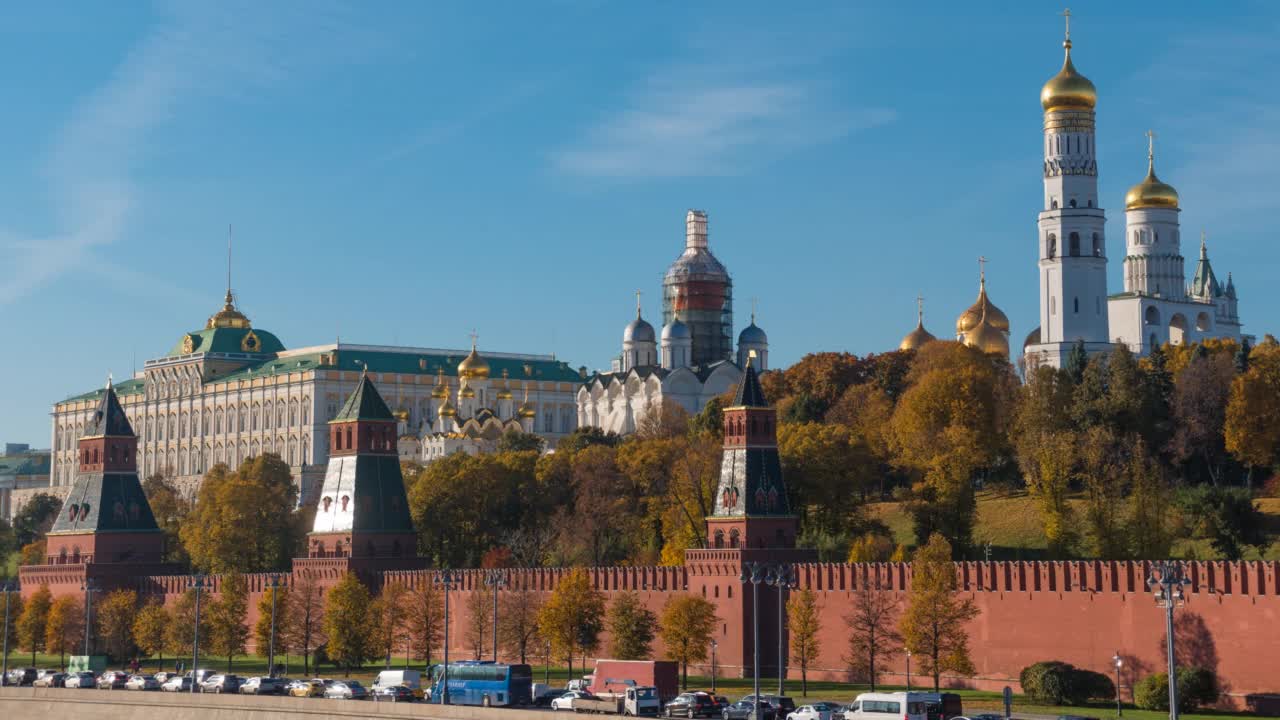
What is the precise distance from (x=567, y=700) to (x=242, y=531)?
177 ft

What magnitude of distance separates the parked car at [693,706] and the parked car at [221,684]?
18635mm

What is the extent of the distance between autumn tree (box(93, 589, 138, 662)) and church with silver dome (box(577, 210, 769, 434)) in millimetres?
54757

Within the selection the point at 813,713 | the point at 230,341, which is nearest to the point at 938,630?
the point at 813,713

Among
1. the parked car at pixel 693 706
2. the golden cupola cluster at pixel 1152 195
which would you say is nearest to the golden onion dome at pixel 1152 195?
the golden cupola cluster at pixel 1152 195

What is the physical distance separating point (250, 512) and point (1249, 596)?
64437 millimetres

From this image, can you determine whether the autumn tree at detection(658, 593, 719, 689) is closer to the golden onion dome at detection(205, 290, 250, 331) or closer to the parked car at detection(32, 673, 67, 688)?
the parked car at detection(32, 673, 67, 688)

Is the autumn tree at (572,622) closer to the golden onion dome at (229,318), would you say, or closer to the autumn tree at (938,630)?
the autumn tree at (938,630)

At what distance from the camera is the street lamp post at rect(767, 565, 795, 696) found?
230ft

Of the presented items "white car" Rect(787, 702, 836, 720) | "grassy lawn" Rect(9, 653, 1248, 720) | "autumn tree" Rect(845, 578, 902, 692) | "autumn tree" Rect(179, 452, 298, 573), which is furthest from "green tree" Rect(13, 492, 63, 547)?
"white car" Rect(787, 702, 836, 720)

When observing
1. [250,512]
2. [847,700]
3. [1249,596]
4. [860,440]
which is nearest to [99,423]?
[250,512]

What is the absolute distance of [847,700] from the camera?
71500 millimetres

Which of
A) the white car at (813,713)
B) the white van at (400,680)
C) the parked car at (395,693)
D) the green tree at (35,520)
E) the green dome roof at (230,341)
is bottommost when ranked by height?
the white car at (813,713)

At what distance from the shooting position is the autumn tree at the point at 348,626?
93000mm

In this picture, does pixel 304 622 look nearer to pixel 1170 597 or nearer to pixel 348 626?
pixel 348 626
